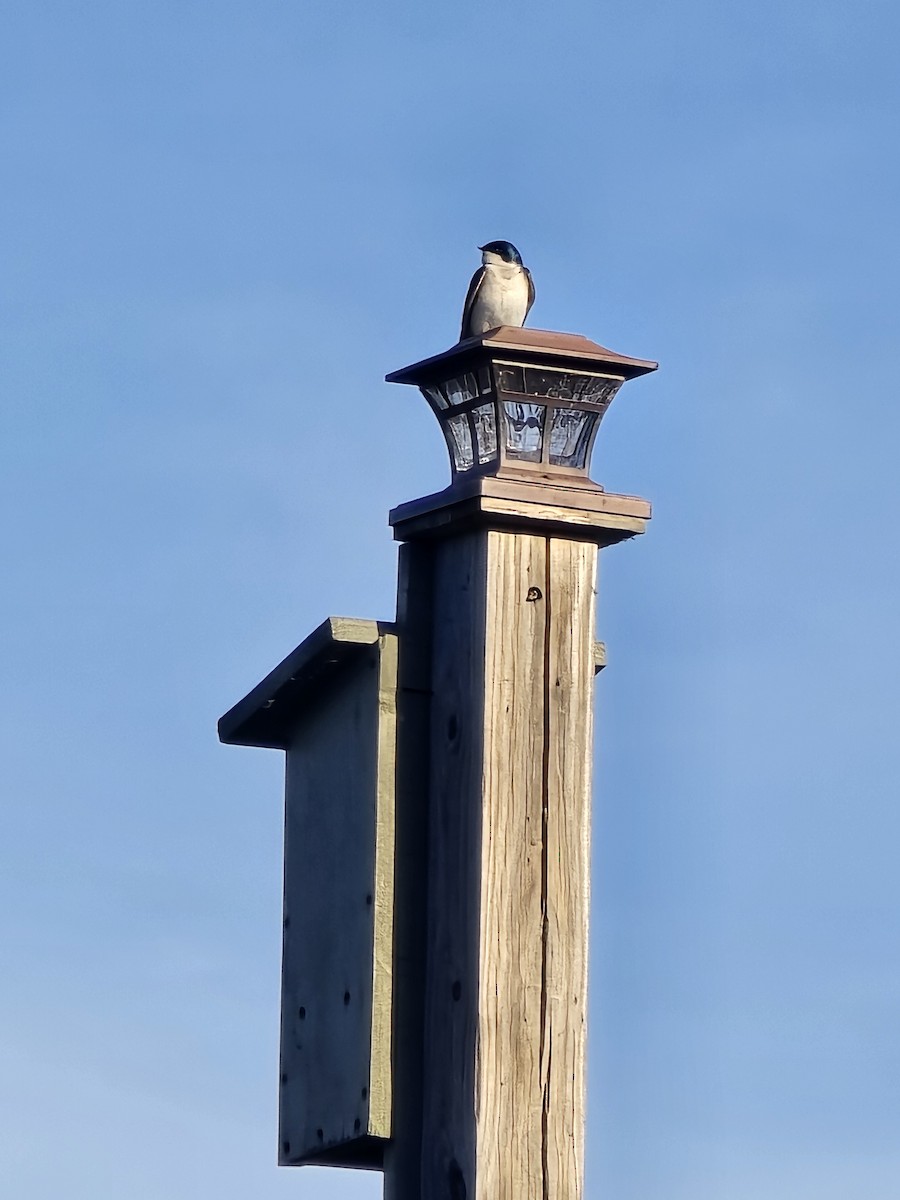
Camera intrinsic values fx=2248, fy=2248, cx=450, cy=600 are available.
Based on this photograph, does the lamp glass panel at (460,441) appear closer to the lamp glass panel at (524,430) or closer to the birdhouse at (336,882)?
the lamp glass panel at (524,430)

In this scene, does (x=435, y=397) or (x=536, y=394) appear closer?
(x=536, y=394)

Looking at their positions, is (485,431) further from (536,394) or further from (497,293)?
(497,293)

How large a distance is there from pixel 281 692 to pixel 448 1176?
0.80 metres

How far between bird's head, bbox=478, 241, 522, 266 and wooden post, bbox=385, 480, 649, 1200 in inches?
21.8

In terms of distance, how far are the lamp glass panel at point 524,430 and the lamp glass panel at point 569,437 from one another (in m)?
0.02

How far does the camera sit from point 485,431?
3.30m

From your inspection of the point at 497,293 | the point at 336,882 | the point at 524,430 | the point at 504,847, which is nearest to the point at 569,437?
the point at 524,430

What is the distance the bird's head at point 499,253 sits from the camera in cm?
362

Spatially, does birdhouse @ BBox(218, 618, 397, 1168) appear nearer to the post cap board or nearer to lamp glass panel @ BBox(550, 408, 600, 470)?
the post cap board

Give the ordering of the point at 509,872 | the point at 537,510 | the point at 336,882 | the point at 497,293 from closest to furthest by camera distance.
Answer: the point at 509,872 < the point at 537,510 < the point at 336,882 < the point at 497,293

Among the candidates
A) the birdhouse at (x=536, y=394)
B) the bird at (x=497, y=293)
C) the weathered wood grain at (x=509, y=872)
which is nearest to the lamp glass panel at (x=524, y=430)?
the birdhouse at (x=536, y=394)

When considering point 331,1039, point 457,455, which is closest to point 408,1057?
point 331,1039

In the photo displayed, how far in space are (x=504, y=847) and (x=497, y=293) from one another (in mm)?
1030

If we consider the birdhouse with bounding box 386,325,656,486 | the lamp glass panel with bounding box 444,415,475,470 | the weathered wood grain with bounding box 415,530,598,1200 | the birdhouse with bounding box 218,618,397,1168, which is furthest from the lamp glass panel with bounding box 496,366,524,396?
the birdhouse with bounding box 218,618,397,1168
